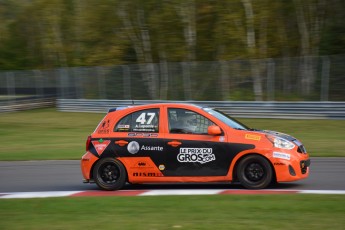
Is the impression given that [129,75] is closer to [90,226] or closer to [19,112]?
[19,112]

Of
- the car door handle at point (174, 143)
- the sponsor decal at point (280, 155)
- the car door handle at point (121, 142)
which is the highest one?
the car door handle at point (121, 142)

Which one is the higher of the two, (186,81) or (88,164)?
(186,81)

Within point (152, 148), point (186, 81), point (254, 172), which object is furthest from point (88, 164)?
point (186, 81)

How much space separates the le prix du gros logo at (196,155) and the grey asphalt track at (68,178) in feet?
2.16

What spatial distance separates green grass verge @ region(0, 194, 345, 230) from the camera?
7.69 meters

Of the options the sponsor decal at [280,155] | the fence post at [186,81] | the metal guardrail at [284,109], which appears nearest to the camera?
the sponsor decal at [280,155]

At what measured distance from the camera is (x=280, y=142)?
10516 mm

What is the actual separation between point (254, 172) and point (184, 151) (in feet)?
4.01

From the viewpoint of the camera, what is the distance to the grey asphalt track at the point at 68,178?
11.2m

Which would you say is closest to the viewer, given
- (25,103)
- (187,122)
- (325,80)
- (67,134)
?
(187,122)

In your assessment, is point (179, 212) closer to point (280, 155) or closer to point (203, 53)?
point (280, 155)

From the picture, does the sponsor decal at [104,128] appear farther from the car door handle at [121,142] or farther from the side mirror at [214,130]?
the side mirror at [214,130]

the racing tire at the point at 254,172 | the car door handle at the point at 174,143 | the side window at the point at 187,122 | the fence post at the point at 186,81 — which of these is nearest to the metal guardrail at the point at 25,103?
the fence post at the point at 186,81

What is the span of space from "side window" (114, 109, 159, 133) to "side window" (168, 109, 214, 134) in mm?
279
